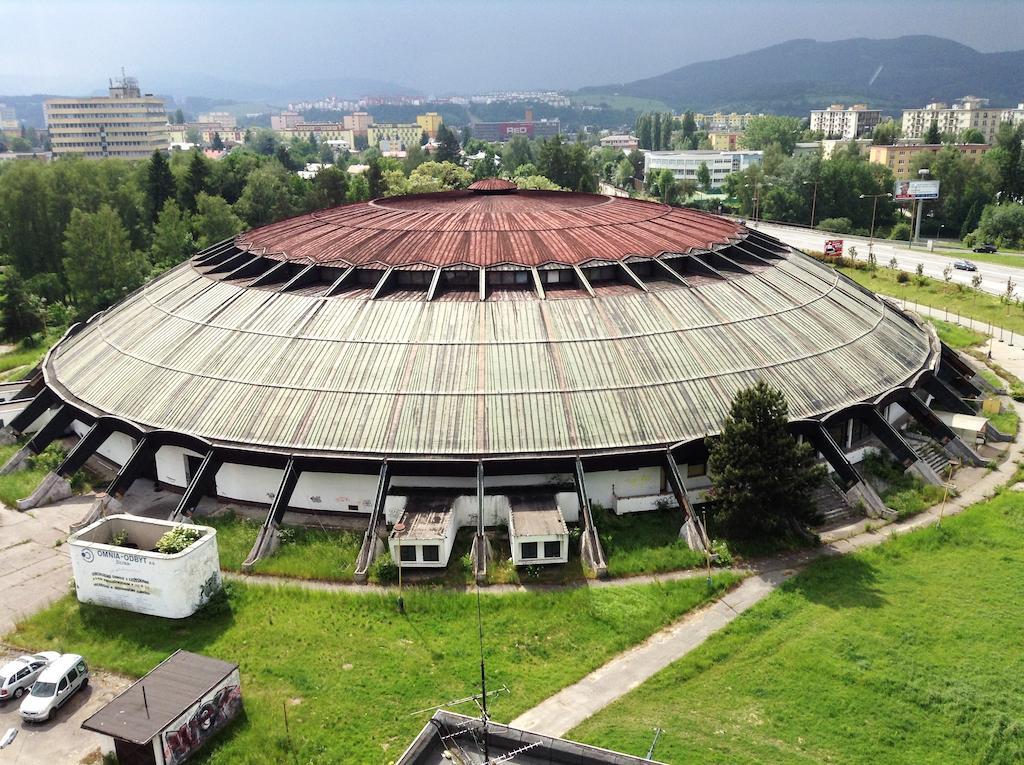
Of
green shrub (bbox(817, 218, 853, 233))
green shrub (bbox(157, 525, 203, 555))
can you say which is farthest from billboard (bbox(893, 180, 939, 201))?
green shrub (bbox(157, 525, 203, 555))

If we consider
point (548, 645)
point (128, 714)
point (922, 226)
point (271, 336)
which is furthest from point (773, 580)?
point (922, 226)

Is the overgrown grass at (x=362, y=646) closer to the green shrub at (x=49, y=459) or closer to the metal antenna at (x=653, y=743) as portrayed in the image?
the metal antenna at (x=653, y=743)

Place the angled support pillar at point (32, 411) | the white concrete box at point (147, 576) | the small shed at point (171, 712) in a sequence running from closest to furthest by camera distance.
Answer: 1. the small shed at point (171, 712)
2. the white concrete box at point (147, 576)
3. the angled support pillar at point (32, 411)

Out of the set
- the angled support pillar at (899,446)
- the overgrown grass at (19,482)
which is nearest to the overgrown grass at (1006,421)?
the angled support pillar at (899,446)

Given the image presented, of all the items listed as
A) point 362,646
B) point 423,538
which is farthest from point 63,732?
point 423,538

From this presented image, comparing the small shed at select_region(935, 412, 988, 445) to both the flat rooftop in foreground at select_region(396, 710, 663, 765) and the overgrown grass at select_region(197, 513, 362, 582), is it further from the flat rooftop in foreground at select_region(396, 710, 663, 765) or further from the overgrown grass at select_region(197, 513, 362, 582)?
the flat rooftop in foreground at select_region(396, 710, 663, 765)
